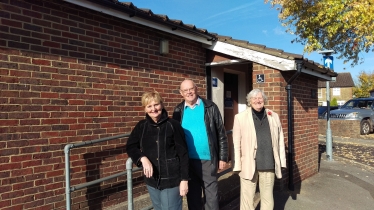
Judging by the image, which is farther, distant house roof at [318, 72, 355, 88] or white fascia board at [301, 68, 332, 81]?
distant house roof at [318, 72, 355, 88]

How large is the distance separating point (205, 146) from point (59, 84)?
174 centimetres

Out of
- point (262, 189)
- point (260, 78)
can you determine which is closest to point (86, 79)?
point (262, 189)

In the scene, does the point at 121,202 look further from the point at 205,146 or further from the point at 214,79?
the point at 214,79

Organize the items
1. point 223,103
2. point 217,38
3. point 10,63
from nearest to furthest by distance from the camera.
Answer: point 10,63, point 217,38, point 223,103

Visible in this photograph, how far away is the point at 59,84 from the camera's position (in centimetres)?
332

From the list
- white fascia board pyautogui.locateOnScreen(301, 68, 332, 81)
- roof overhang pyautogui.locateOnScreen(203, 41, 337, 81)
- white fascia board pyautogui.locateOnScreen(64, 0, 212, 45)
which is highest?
white fascia board pyautogui.locateOnScreen(64, 0, 212, 45)

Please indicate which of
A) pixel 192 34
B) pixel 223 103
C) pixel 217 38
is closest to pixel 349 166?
pixel 223 103

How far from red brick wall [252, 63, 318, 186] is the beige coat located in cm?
155

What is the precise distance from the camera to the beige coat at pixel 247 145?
11.0 feet

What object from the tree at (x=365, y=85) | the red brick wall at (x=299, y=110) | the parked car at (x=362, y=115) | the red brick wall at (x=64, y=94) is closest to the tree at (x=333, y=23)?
the parked car at (x=362, y=115)

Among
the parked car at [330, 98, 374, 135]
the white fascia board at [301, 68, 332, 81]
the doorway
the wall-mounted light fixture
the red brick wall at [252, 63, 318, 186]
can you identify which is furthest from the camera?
the parked car at [330, 98, 374, 135]

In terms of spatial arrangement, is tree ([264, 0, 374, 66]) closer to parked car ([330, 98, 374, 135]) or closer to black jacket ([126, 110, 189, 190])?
parked car ([330, 98, 374, 135])

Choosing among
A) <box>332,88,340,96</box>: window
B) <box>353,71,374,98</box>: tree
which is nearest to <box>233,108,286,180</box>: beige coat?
<box>353,71,374,98</box>: tree

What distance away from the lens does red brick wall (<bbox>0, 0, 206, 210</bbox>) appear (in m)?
2.94
